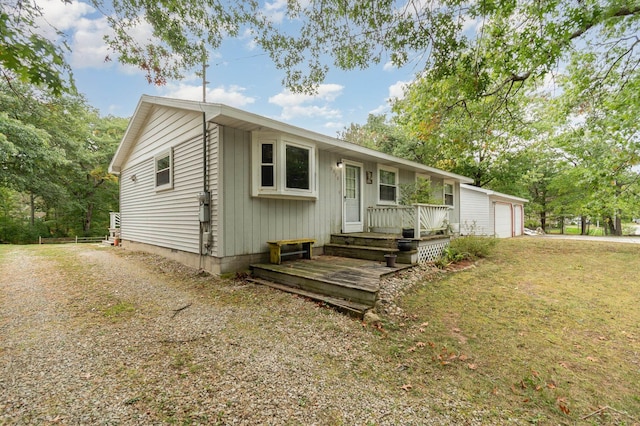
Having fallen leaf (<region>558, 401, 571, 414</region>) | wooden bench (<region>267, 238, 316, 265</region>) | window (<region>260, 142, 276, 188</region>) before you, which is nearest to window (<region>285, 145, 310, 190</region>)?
window (<region>260, 142, 276, 188</region>)

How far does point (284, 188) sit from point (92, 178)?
816 inches

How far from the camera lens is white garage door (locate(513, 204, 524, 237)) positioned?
18188 mm

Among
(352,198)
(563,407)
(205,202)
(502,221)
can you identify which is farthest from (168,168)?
(502,221)

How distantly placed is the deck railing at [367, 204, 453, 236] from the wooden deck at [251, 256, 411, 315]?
156cm

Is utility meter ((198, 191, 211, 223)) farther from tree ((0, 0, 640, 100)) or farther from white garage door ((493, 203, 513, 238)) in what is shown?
white garage door ((493, 203, 513, 238))

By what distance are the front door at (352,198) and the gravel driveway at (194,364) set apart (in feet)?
12.8

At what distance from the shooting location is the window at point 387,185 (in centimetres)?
909

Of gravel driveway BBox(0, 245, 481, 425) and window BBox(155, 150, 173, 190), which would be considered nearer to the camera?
gravel driveway BBox(0, 245, 481, 425)

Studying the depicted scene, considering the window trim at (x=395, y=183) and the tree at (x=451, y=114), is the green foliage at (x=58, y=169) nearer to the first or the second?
the window trim at (x=395, y=183)

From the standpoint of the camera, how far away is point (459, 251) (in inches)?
305

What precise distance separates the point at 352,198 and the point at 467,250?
3705mm

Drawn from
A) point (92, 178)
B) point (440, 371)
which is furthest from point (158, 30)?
point (92, 178)

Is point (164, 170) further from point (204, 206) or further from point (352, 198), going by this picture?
point (352, 198)

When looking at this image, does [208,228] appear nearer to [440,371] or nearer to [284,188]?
[284,188]
